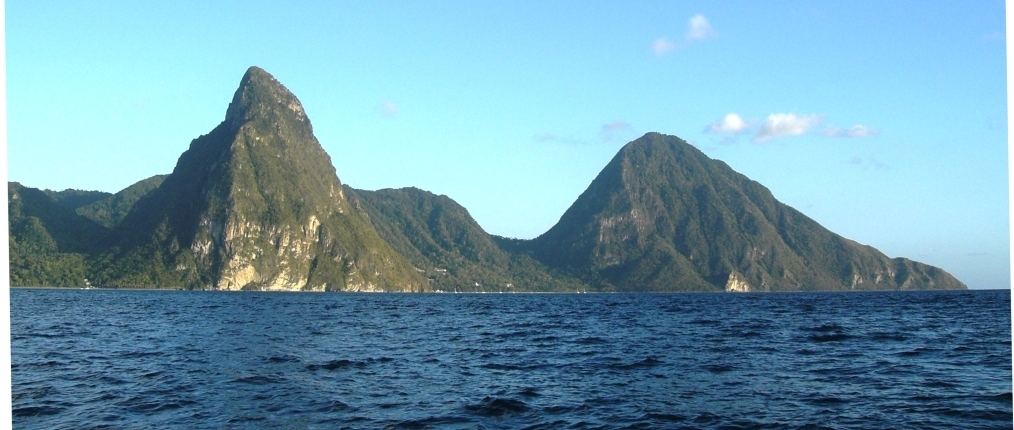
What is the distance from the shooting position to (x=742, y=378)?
118 feet

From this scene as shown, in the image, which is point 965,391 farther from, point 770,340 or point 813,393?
point 770,340

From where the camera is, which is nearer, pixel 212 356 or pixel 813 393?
pixel 813 393

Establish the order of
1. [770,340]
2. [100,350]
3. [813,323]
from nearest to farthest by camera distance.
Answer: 1. [100,350]
2. [770,340]
3. [813,323]

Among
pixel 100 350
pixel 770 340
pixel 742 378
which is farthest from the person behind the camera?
pixel 770 340

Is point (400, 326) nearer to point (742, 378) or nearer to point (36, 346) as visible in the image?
point (36, 346)

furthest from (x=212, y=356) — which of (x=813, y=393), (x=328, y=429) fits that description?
(x=813, y=393)

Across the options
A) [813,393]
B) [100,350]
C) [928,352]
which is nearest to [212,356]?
[100,350]

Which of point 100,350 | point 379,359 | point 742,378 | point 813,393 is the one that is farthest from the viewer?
point 100,350

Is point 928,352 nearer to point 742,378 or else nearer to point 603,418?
point 742,378

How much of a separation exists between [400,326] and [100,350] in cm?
3096

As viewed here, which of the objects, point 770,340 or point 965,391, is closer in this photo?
point 965,391

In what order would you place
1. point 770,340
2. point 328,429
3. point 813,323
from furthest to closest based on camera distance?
point 813,323 → point 770,340 → point 328,429

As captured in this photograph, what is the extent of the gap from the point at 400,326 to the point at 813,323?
3916 cm

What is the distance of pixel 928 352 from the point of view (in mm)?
45250
